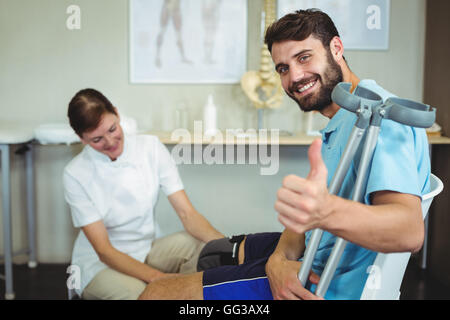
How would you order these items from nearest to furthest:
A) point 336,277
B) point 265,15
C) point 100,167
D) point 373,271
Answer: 1. point 373,271
2. point 336,277
3. point 100,167
4. point 265,15

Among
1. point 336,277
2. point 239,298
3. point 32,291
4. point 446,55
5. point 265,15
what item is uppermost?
point 265,15

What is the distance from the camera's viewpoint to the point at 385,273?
2.43 ft

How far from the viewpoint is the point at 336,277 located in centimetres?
87

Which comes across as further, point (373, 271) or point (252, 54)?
point (252, 54)

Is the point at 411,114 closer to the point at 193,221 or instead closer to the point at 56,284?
the point at 193,221

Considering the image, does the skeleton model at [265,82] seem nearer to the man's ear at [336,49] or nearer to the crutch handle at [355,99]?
the man's ear at [336,49]

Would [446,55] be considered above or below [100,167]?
above

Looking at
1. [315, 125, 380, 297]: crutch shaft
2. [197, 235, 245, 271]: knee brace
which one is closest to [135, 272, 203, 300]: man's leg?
[197, 235, 245, 271]: knee brace

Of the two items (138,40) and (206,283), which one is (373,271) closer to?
(206,283)

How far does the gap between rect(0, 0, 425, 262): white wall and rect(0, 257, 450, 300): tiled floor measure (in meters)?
0.14

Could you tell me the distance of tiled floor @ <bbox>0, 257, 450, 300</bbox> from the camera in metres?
2.04
